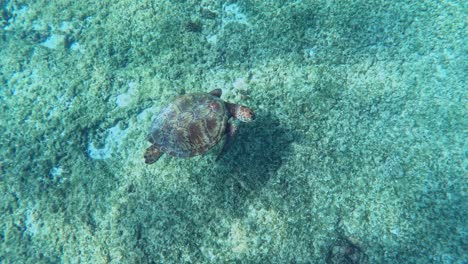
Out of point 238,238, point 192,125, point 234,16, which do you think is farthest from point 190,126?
point 234,16

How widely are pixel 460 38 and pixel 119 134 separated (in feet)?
19.0

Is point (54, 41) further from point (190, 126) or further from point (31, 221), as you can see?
point (190, 126)

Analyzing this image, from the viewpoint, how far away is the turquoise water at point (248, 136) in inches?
143

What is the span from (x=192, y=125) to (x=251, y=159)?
0.96m

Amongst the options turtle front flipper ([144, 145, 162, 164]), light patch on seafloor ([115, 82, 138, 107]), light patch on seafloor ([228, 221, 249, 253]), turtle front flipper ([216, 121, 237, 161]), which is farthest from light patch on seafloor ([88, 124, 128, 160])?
light patch on seafloor ([228, 221, 249, 253])

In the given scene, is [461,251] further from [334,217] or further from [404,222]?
[334,217]

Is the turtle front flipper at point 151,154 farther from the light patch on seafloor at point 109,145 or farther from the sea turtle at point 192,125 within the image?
the light patch on seafloor at point 109,145

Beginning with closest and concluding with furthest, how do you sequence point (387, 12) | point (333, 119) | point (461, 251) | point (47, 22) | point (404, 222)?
point (461, 251) → point (404, 222) → point (333, 119) → point (387, 12) → point (47, 22)

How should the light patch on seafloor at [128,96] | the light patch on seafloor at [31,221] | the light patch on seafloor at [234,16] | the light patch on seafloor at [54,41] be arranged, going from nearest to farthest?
the light patch on seafloor at [31,221] < the light patch on seafloor at [128,96] < the light patch on seafloor at [234,16] < the light patch on seafloor at [54,41]

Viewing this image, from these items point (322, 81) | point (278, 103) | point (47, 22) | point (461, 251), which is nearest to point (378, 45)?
point (322, 81)

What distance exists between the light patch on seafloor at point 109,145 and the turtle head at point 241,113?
1.92 meters

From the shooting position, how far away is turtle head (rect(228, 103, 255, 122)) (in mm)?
3879

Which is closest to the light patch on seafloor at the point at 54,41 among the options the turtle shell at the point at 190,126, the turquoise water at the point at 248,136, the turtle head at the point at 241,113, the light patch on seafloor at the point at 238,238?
the turquoise water at the point at 248,136

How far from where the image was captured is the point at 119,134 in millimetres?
4746
